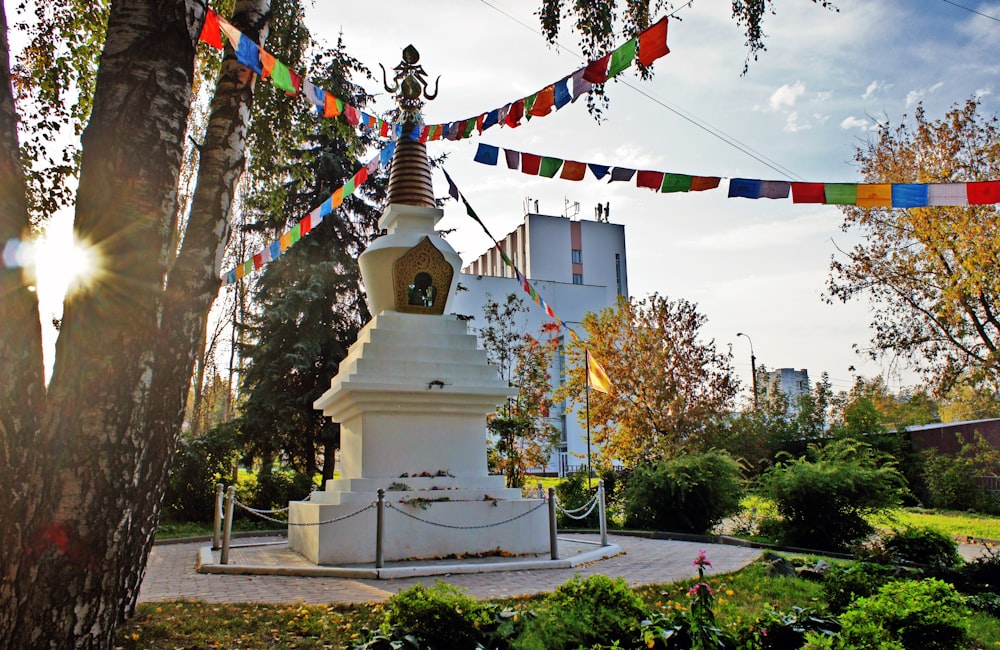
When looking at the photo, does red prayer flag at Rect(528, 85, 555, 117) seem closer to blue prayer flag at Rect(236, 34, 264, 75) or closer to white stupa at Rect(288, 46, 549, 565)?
blue prayer flag at Rect(236, 34, 264, 75)

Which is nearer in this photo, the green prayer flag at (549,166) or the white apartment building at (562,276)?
the green prayer flag at (549,166)

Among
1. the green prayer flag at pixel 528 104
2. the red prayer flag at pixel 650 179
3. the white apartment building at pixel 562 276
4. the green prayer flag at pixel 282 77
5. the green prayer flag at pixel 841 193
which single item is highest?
the white apartment building at pixel 562 276

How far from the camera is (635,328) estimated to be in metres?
24.3

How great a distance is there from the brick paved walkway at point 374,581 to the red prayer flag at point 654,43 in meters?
5.34

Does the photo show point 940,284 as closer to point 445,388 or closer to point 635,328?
point 635,328

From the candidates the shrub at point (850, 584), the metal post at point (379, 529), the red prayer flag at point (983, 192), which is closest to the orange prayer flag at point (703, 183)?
the red prayer flag at point (983, 192)

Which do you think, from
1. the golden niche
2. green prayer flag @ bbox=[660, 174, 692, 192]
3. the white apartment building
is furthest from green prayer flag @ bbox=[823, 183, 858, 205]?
the white apartment building

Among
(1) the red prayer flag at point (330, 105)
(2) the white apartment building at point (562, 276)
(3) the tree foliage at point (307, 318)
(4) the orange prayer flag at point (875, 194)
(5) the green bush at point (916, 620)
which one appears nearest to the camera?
(5) the green bush at point (916, 620)

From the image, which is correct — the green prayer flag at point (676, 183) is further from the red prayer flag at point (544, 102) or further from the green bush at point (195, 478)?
the green bush at point (195, 478)

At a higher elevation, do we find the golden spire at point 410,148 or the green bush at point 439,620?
the golden spire at point 410,148

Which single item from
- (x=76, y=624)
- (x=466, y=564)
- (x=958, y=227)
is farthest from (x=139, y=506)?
(x=958, y=227)

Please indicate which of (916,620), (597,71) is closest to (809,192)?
(597,71)

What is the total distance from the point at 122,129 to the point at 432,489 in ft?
25.0

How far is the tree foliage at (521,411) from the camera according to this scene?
64.8 ft
